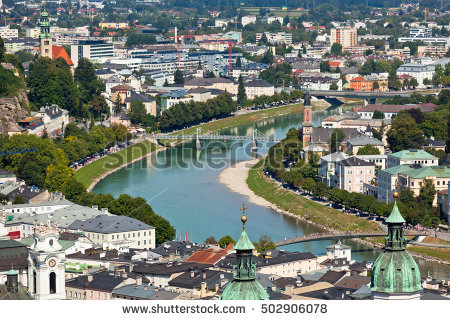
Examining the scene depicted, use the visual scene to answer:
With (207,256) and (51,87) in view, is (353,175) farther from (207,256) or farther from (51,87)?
(51,87)

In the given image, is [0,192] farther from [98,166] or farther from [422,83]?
[422,83]

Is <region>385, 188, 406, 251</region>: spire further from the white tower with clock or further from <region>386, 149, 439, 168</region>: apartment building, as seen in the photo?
<region>386, 149, 439, 168</region>: apartment building

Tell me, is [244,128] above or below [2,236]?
below

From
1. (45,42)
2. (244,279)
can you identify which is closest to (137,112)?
(45,42)

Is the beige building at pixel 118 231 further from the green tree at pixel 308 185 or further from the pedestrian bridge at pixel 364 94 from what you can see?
the pedestrian bridge at pixel 364 94

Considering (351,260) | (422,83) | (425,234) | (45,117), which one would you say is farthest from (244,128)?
(351,260)

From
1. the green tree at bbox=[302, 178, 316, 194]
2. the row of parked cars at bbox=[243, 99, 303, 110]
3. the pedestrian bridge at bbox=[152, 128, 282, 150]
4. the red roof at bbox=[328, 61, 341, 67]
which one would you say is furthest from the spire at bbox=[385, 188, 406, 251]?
the red roof at bbox=[328, 61, 341, 67]
